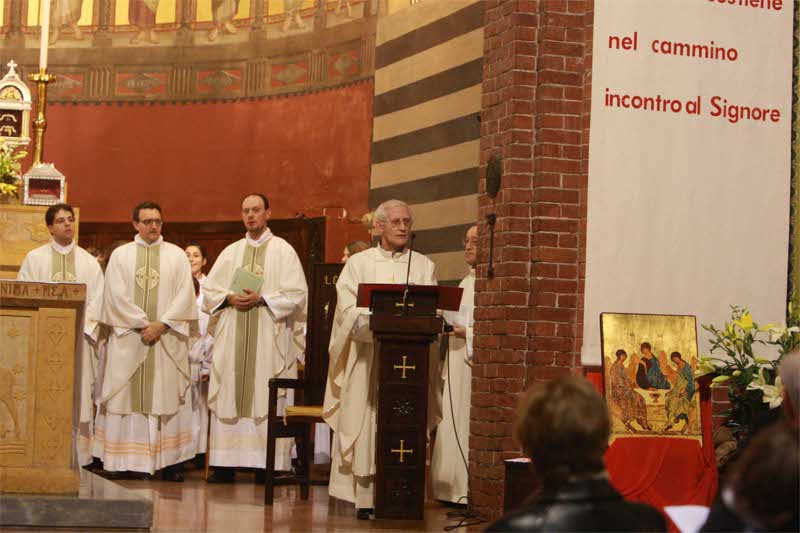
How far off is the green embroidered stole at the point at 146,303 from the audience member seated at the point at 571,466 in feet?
24.6

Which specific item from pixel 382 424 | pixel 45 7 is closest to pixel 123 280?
pixel 45 7

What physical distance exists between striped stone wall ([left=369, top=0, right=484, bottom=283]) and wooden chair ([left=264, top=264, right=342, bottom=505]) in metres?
2.75

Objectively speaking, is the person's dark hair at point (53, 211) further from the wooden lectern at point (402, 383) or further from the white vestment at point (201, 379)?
the wooden lectern at point (402, 383)

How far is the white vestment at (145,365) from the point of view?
9.61m

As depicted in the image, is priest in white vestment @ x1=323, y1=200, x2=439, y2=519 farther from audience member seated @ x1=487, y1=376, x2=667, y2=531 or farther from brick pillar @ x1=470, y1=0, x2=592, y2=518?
audience member seated @ x1=487, y1=376, x2=667, y2=531

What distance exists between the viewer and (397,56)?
42.2 ft

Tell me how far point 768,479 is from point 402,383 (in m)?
5.35

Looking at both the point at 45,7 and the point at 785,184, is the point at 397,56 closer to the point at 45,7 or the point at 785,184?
the point at 45,7

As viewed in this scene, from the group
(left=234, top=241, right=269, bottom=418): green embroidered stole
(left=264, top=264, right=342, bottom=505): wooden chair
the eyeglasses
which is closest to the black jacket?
the eyeglasses

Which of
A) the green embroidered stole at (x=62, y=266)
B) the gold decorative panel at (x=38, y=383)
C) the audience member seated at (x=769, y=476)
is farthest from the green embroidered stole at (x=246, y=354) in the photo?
the audience member seated at (x=769, y=476)

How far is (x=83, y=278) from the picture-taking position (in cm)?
981

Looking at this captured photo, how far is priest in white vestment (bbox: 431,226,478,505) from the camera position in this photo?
27.9 ft

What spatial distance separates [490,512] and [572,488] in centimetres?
511

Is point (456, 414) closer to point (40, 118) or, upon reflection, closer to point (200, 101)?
point (40, 118)
